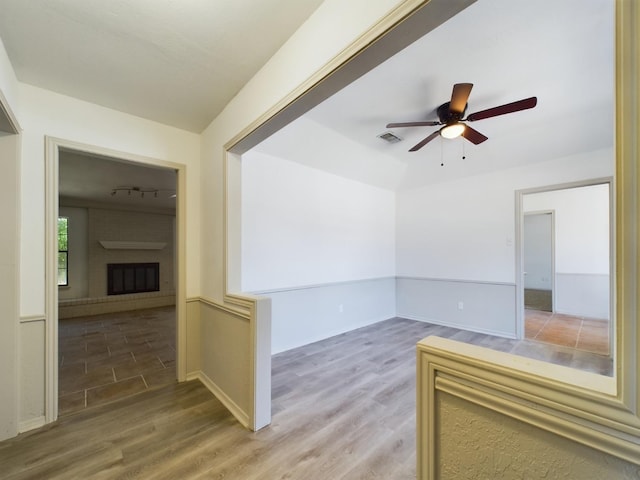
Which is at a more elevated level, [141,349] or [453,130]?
[453,130]

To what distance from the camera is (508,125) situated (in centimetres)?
322

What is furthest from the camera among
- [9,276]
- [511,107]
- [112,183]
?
[112,183]

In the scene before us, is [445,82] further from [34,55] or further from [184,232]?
[34,55]

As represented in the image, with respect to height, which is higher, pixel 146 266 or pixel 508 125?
pixel 508 125

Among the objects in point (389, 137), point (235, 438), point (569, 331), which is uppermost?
point (389, 137)

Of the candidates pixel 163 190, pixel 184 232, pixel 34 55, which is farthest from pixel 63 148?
pixel 163 190

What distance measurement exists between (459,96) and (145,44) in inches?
89.4

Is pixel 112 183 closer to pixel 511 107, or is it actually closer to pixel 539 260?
pixel 511 107

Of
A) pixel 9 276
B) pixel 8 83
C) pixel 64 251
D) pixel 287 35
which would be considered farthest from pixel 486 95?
pixel 64 251

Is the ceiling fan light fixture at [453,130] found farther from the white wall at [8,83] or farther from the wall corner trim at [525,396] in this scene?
the white wall at [8,83]

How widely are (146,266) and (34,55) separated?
626cm

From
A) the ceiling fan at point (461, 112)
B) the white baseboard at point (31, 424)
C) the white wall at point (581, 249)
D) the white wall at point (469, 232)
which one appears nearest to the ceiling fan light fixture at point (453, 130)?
the ceiling fan at point (461, 112)

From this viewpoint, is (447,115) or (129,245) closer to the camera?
(447,115)

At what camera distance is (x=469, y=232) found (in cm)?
439
